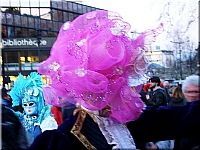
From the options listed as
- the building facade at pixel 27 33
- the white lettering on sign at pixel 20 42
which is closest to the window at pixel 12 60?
→ the building facade at pixel 27 33

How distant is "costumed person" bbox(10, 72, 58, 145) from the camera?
3483 mm

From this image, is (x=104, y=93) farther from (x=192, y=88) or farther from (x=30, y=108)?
(x=30, y=108)

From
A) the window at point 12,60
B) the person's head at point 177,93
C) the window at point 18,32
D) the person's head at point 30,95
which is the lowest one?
the window at point 12,60

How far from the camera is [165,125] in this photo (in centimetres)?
171

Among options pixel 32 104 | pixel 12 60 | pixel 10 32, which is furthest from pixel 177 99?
pixel 10 32

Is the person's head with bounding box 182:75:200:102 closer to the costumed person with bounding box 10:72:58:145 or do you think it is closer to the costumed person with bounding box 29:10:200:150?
the costumed person with bounding box 29:10:200:150

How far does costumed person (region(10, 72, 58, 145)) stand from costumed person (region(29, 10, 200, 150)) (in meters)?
1.71

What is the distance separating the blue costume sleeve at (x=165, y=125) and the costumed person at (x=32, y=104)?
1.73 metres

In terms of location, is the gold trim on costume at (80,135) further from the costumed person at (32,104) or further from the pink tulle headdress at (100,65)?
the costumed person at (32,104)

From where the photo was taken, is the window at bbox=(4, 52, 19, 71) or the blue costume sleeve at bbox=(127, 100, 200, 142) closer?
the blue costume sleeve at bbox=(127, 100, 200, 142)

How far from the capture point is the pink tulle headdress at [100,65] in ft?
5.32

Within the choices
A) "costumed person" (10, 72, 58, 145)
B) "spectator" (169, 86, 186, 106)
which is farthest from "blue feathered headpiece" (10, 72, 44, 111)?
"spectator" (169, 86, 186, 106)

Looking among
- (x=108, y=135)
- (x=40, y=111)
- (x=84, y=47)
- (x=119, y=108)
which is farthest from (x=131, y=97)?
(x=40, y=111)

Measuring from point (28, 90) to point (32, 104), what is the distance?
220 mm
